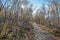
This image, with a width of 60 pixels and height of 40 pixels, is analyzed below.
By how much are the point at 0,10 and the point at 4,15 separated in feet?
1.74

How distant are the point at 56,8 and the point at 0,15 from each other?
17.7 meters

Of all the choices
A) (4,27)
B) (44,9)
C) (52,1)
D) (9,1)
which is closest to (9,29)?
(4,27)

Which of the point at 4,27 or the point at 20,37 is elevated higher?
the point at 4,27

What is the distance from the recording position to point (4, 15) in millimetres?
11781

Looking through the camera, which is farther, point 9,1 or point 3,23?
point 9,1

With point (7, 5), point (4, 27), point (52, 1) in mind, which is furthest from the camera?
point (52, 1)

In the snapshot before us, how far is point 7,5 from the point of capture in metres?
12.3

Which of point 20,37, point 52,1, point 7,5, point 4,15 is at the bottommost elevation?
point 20,37

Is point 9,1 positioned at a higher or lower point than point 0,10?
higher

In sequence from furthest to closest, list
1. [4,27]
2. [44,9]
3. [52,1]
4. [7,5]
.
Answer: [44,9] → [52,1] → [7,5] → [4,27]

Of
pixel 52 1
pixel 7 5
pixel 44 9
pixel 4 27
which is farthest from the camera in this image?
pixel 44 9

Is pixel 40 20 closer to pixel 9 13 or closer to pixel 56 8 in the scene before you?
pixel 56 8

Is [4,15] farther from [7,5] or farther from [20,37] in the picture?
[20,37]

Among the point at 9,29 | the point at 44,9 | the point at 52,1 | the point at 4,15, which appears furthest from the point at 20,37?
the point at 44,9
